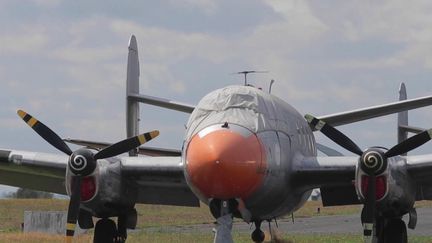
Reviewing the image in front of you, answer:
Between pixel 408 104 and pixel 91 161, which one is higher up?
pixel 408 104

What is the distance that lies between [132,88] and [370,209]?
10.6 meters

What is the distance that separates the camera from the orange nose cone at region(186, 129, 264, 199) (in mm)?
12180

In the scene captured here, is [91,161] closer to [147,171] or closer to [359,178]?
[147,171]

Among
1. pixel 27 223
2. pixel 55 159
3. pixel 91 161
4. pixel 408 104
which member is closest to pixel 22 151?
pixel 55 159

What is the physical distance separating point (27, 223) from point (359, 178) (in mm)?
19429

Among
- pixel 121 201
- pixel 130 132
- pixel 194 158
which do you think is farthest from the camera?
pixel 130 132

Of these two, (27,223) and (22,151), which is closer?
(22,151)

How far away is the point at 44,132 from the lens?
1628 centimetres

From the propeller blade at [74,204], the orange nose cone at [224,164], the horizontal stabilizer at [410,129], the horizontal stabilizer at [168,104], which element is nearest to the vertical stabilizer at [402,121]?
the horizontal stabilizer at [410,129]

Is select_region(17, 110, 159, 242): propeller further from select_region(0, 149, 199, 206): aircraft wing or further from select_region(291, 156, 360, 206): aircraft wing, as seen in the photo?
select_region(291, 156, 360, 206): aircraft wing

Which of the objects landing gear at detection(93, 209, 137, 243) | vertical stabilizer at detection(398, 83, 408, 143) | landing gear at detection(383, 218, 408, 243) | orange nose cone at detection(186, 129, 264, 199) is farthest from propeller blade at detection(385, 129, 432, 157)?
vertical stabilizer at detection(398, 83, 408, 143)

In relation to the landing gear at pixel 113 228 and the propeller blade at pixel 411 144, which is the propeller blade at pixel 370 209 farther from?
the landing gear at pixel 113 228

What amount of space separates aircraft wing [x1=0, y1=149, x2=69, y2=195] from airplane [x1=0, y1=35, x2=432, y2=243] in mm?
29

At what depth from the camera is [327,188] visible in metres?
16.0
